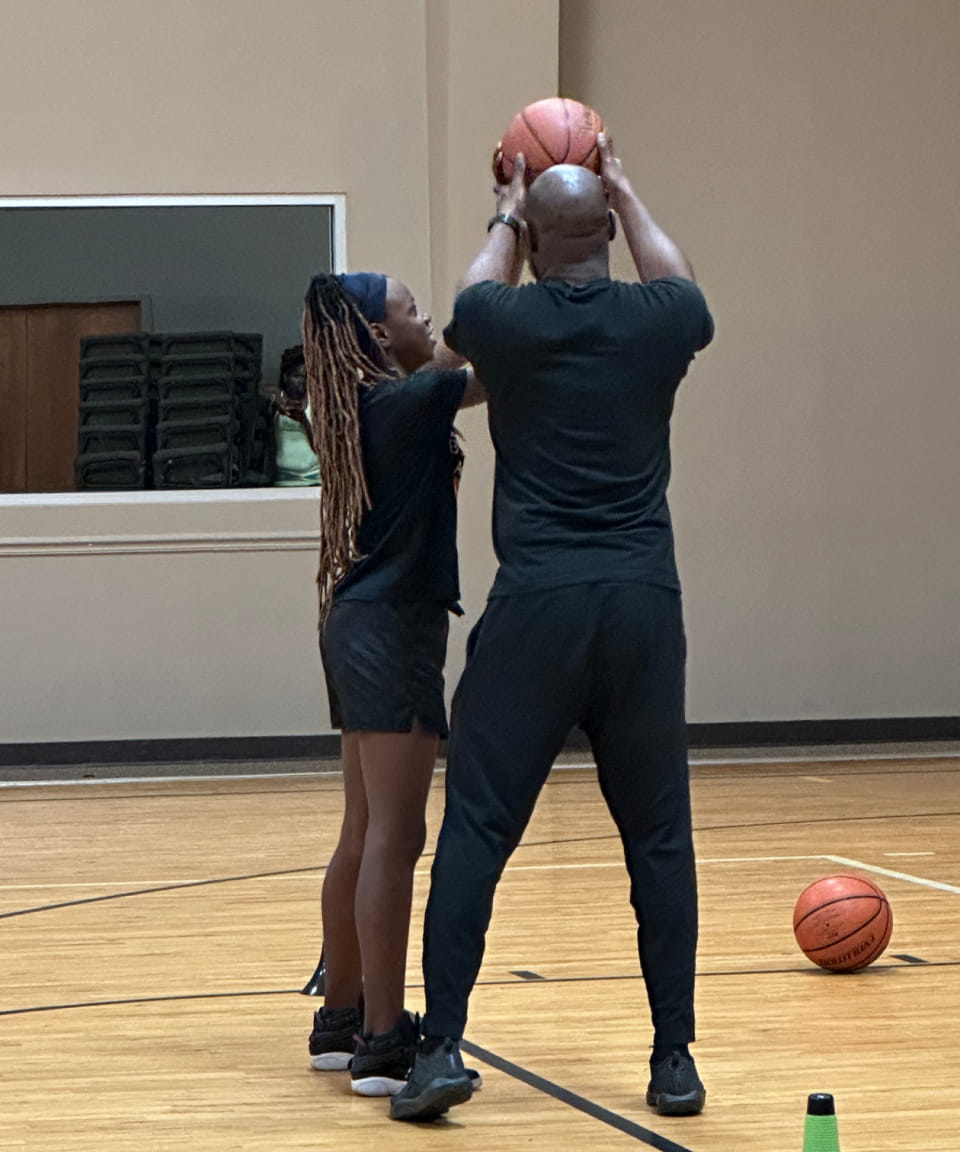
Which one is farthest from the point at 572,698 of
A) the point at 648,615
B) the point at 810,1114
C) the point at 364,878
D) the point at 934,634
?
the point at 934,634

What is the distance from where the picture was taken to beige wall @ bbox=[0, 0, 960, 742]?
32.1ft

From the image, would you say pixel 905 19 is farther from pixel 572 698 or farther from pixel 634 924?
pixel 572 698

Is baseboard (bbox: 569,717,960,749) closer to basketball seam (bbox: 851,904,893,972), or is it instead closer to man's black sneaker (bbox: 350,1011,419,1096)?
basketball seam (bbox: 851,904,893,972)

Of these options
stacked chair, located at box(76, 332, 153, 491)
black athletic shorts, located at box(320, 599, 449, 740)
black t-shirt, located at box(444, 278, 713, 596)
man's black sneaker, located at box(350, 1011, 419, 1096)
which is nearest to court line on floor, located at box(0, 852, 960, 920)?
man's black sneaker, located at box(350, 1011, 419, 1096)

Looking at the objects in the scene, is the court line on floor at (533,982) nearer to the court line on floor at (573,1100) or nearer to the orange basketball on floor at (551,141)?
the court line on floor at (573,1100)

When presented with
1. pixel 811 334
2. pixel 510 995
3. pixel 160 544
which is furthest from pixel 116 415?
pixel 510 995

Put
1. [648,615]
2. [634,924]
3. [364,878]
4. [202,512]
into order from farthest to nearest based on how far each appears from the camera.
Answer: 1. [202,512]
2. [634,924]
3. [364,878]
4. [648,615]

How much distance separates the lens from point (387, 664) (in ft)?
11.5

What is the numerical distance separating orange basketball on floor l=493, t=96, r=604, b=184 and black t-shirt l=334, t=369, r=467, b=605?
0.46 metres

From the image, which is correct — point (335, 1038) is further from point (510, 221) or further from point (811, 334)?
point (811, 334)

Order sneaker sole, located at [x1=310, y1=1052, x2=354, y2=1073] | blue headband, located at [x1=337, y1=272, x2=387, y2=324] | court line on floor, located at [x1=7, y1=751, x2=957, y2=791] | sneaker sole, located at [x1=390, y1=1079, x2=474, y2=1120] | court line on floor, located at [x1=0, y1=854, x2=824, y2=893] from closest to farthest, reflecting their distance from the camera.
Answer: sneaker sole, located at [x1=390, y1=1079, x2=474, y2=1120]
blue headband, located at [x1=337, y1=272, x2=387, y2=324]
sneaker sole, located at [x1=310, y1=1052, x2=354, y2=1073]
court line on floor, located at [x1=0, y1=854, x2=824, y2=893]
court line on floor, located at [x1=7, y1=751, x2=957, y2=791]

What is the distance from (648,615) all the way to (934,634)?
7590mm

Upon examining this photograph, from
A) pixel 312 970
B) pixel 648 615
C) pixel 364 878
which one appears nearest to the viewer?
pixel 648 615

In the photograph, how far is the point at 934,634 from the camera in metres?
10.5
